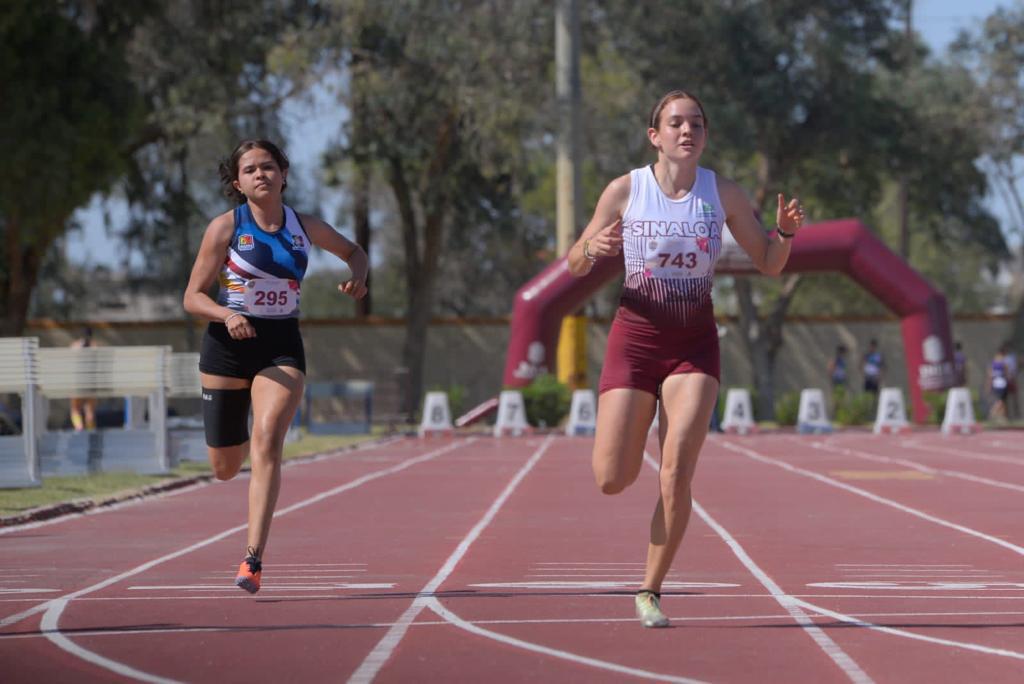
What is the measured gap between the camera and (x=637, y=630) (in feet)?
25.2

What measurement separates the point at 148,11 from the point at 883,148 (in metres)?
18.5

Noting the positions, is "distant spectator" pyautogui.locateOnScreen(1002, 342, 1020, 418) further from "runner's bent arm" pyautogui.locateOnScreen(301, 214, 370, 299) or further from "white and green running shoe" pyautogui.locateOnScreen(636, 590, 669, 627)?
"white and green running shoe" pyautogui.locateOnScreen(636, 590, 669, 627)

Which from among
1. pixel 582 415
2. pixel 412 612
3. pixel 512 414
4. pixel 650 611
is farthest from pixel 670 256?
pixel 512 414

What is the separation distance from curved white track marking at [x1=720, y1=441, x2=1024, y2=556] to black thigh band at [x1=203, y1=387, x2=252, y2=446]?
500 cm

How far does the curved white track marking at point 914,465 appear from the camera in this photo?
61.8ft

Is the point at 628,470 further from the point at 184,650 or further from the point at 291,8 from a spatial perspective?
the point at 291,8

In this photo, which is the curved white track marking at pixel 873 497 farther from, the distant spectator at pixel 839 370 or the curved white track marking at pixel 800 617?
the distant spectator at pixel 839 370

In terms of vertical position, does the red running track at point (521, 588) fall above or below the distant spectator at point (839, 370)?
below

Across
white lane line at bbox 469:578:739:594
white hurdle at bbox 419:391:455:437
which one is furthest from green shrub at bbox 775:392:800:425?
white lane line at bbox 469:578:739:594

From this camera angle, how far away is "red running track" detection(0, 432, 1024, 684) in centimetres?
682

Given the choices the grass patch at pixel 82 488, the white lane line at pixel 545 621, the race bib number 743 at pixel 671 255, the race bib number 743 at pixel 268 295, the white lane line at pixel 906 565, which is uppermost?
the race bib number 743 at pixel 671 255

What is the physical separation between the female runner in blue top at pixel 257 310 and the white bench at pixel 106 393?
425 inches

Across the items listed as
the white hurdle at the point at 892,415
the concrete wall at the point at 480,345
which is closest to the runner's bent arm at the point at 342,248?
the white hurdle at the point at 892,415

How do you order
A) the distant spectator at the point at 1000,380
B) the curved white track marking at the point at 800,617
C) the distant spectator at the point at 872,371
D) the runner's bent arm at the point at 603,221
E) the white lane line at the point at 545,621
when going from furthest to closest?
the distant spectator at the point at 872,371 < the distant spectator at the point at 1000,380 < the runner's bent arm at the point at 603,221 < the white lane line at the point at 545,621 < the curved white track marking at the point at 800,617
